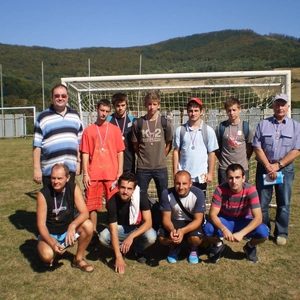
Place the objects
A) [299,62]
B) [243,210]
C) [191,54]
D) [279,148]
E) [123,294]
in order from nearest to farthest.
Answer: [123,294]
[243,210]
[279,148]
[299,62]
[191,54]

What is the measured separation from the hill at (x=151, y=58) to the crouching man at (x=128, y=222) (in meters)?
38.8

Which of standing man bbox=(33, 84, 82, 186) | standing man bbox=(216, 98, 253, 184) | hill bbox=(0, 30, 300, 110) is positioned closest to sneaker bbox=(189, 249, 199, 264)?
standing man bbox=(216, 98, 253, 184)

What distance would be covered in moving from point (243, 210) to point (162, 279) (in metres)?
1.17

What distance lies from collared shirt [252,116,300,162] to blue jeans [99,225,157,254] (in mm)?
1737

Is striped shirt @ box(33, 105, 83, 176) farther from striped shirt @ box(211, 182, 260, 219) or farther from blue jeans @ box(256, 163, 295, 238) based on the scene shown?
blue jeans @ box(256, 163, 295, 238)

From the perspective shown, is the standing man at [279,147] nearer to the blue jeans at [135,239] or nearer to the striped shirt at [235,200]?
the striped shirt at [235,200]

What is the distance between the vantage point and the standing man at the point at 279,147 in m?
4.38

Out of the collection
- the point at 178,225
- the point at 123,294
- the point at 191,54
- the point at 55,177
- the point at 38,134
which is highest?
the point at 191,54

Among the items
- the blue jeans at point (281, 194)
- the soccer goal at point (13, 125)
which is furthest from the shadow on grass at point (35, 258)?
the soccer goal at point (13, 125)

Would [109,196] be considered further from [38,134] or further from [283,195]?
[283,195]

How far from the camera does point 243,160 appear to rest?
4.75 m

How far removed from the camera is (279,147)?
4.40 meters

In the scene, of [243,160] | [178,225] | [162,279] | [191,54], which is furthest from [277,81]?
[191,54]

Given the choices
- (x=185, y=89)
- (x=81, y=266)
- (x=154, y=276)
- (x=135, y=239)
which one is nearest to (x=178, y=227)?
(x=135, y=239)
